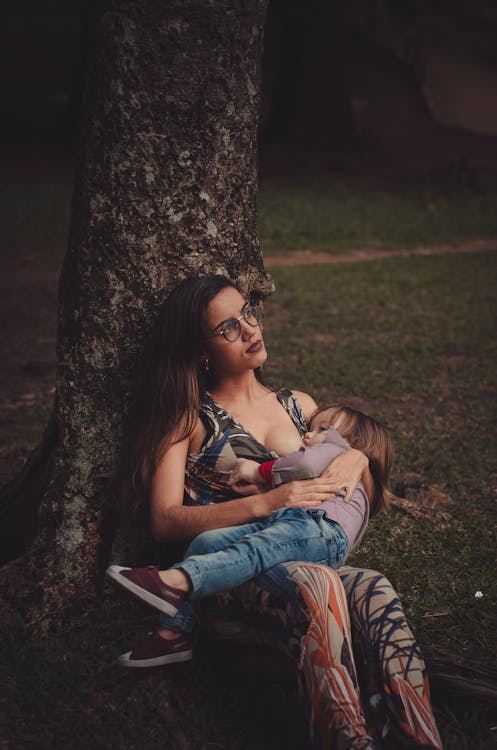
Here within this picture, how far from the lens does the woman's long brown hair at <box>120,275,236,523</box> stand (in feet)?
11.0

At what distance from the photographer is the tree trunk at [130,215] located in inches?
131

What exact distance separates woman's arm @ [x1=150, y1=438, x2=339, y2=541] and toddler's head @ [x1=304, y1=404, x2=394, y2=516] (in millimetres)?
407

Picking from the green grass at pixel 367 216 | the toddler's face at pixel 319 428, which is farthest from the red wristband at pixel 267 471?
the green grass at pixel 367 216

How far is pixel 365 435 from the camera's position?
12.0 ft

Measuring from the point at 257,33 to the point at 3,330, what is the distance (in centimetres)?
608

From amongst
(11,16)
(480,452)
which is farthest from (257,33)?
(11,16)

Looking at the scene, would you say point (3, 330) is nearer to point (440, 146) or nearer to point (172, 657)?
point (172, 657)

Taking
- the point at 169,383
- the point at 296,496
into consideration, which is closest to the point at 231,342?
the point at 169,383

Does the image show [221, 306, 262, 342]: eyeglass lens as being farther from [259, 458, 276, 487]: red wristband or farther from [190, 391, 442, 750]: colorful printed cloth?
[190, 391, 442, 750]: colorful printed cloth

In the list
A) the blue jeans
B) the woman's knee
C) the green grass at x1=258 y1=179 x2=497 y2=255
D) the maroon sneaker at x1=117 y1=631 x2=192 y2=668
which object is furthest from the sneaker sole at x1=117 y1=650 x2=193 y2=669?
the green grass at x1=258 y1=179 x2=497 y2=255

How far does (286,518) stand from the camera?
10.3ft

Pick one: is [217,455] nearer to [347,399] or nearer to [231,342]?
[231,342]

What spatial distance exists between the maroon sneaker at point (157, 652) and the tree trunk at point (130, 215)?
27.2 inches

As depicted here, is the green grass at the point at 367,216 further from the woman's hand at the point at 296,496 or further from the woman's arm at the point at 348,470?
the woman's hand at the point at 296,496
